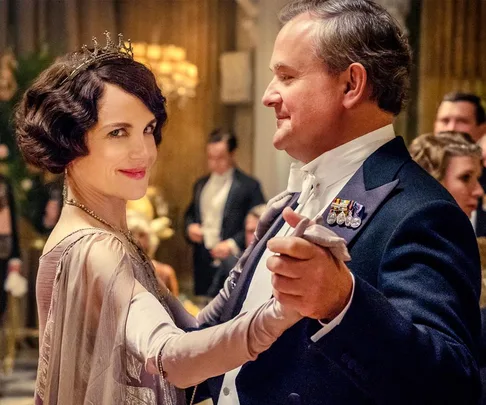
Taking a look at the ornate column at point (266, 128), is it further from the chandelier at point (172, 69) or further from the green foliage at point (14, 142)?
the green foliage at point (14, 142)

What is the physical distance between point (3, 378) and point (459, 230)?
5.75 m

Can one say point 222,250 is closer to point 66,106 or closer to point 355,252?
point 66,106

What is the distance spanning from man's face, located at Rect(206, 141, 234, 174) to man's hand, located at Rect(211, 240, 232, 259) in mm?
851

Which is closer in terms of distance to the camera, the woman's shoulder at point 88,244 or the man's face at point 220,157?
the woman's shoulder at point 88,244

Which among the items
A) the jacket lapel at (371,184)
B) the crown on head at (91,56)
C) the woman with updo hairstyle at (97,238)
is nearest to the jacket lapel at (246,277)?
the jacket lapel at (371,184)

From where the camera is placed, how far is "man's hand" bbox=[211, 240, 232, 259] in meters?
6.81

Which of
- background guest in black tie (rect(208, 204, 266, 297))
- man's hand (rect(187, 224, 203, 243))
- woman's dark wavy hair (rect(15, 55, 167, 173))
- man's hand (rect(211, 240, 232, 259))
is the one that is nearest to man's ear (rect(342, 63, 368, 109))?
woman's dark wavy hair (rect(15, 55, 167, 173))

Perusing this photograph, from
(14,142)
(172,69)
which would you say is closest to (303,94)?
(14,142)

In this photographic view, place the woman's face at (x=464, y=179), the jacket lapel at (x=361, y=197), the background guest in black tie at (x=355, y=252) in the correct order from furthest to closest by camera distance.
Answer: the woman's face at (x=464, y=179) → the jacket lapel at (x=361, y=197) → the background guest in black tie at (x=355, y=252)

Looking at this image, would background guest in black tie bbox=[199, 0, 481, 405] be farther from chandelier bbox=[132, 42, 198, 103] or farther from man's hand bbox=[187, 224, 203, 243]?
chandelier bbox=[132, 42, 198, 103]

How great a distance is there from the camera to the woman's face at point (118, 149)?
1893 millimetres

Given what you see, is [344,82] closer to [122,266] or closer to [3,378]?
[122,266]


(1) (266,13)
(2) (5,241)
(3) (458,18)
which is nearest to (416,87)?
(3) (458,18)

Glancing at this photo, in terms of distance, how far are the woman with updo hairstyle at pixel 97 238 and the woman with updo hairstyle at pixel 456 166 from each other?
5.82 ft
